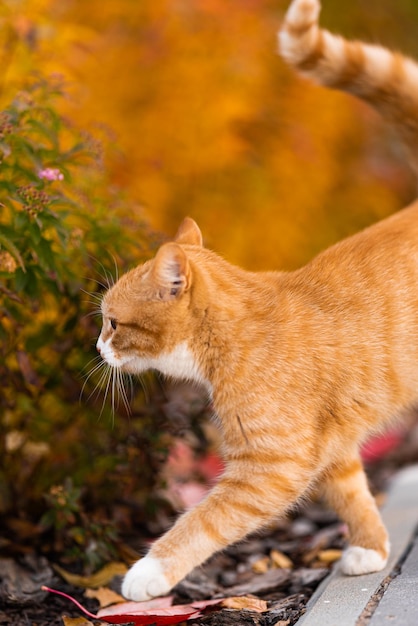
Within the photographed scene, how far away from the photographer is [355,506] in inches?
113

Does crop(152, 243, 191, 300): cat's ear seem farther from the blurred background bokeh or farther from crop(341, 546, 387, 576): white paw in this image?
crop(341, 546, 387, 576): white paw

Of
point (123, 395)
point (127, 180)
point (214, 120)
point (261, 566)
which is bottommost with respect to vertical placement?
point (261, 566)

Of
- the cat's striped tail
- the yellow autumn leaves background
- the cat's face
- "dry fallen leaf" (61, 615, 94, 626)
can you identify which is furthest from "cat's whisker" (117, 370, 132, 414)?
the yellow autumn leaves background

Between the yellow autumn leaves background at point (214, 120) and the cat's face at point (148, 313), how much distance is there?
8.18 ft

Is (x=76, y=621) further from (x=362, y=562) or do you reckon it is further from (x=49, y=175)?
(x=49, y=175)

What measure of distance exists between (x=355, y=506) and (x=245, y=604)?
0.52 m

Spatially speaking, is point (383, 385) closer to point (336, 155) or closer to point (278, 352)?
point (278, 352)

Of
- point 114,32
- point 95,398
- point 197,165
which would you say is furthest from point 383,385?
point 114,32

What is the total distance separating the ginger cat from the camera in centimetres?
248

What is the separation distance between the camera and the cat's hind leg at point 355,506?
282cm

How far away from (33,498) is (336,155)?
172 inches

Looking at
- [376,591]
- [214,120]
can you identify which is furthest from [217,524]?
[214,120]

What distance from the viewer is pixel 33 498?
3.33 meters

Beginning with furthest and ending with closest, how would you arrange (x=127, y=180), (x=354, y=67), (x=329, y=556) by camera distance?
1. (x=127, y=180)
2. (x=329, y=556)
3. (x=354, y=67)
